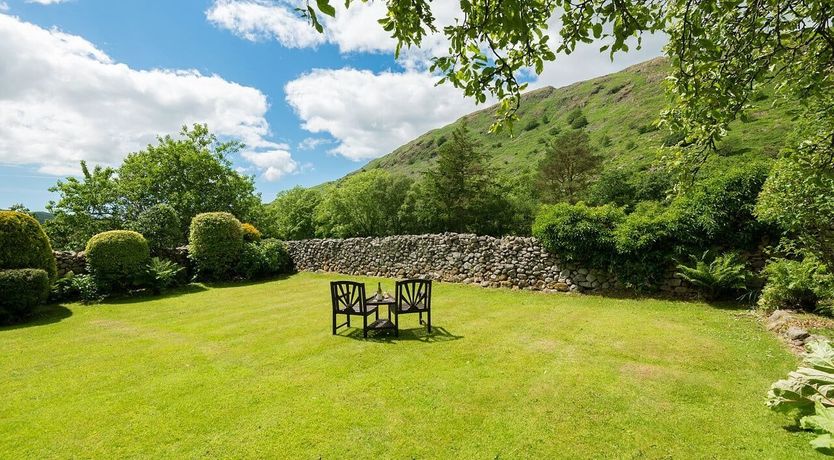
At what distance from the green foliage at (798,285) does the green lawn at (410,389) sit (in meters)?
0.75

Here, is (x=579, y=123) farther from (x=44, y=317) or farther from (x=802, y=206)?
(x=44, y=317)

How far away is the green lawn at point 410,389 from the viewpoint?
11.5 feet

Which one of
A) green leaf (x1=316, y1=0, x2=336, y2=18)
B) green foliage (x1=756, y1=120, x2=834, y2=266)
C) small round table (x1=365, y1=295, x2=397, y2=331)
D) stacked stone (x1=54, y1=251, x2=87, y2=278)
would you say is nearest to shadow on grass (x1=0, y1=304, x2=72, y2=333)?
stacked stone (x1=54, y1=251, x2=87, y2=278)

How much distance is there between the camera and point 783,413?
12.2 ft

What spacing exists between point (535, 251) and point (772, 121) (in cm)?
3504

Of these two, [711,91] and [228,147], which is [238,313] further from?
[228,147]

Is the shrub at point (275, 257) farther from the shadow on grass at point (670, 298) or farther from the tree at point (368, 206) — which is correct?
the tree at point (368, 206)

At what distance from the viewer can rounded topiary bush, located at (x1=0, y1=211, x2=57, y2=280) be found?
1000 cm

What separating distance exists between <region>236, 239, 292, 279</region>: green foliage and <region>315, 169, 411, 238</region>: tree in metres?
15.5

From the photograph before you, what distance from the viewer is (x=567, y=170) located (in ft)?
105

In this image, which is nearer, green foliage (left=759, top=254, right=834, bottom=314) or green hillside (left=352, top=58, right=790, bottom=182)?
green foliage (left=759, top=254, right=834, bottom=314)

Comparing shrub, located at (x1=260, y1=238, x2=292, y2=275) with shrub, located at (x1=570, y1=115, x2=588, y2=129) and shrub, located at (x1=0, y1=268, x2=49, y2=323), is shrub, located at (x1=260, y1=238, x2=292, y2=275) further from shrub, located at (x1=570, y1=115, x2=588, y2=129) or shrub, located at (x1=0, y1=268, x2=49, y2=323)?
shrub, located at (x1=570, y1=115, x2=588, y2=129)

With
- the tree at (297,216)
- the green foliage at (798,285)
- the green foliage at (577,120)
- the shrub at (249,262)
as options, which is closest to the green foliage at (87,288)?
the shrub at (249,262)

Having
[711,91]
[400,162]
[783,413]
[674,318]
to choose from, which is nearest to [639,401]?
[783,413]
